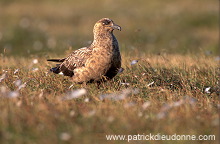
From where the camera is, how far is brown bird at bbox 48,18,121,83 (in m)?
5.57

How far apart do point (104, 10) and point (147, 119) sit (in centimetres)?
1509

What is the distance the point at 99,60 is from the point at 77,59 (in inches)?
19.8

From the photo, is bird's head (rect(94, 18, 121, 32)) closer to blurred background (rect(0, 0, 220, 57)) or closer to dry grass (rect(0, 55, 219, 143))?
dry grass (rect(0, 55, 219, 143))

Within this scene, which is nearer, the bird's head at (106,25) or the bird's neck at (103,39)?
the bird's neck at (103,39)

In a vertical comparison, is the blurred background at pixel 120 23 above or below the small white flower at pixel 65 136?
above

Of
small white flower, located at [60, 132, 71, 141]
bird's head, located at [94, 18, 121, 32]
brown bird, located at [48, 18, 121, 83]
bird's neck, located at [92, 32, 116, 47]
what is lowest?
small white flower, located at [60, 132, 71, 141]

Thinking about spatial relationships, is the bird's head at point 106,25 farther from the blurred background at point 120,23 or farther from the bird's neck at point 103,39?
the blurred background at point 120,23

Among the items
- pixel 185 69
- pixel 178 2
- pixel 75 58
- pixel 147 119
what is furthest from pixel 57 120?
pixel 178 2

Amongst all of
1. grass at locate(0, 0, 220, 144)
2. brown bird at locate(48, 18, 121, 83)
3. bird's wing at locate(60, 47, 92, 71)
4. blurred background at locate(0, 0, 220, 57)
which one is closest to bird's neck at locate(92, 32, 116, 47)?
brown bird at locate(48, 18, 121, 83)

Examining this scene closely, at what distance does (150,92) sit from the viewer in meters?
5.33

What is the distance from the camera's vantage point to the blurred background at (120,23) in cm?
1395

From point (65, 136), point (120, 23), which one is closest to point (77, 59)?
point (65, 136)

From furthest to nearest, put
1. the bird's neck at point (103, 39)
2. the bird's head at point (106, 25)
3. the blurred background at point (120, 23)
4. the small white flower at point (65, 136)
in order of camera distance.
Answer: the blurred background at point (120, 23)
the bird's head at point (106, 25)
the bird's neck at point (103, 39)
the small white flower at point (65, 136)

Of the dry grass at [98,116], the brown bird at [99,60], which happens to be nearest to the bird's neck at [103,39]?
the brown bird at [99,60]
